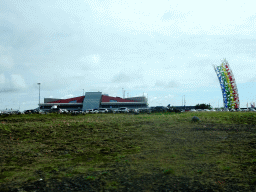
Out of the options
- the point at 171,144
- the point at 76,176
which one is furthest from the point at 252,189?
the point at 171,144

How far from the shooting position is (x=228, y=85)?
212 feet

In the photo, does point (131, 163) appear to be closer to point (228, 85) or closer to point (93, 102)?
point (228, 85)

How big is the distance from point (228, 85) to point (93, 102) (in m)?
50.7

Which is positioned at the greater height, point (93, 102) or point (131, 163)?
point (93, 102)

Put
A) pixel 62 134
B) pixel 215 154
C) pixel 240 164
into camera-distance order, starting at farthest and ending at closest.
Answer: pixel 62 134 < pixel 215 154 < pixel 240 164

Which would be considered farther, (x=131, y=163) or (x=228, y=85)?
(x=228, y=85)

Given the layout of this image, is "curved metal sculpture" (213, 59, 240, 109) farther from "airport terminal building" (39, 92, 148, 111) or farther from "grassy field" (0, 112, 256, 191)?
"grassy field" (0, 112, 256, 191)

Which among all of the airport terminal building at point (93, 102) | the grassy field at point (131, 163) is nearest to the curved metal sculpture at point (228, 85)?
the airport terminal building at point (93, 102)

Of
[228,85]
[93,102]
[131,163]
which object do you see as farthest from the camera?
[93,102]

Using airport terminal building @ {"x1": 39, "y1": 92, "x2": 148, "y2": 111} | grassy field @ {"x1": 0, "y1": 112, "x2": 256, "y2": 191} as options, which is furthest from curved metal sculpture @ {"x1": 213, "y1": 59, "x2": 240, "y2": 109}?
grassy field @ {"x1": 0, "y1": 112, "x2": 256, "y2": 191}

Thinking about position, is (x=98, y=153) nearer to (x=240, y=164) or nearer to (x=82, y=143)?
(x=82, y=143)

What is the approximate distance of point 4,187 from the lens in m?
5.96

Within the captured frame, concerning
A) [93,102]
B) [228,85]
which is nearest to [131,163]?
[228,85]

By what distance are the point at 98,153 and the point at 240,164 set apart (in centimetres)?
575
